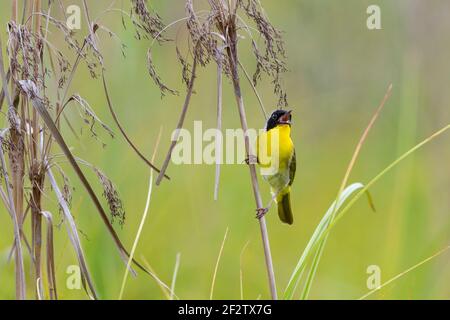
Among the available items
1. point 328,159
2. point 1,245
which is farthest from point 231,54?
point 328,159

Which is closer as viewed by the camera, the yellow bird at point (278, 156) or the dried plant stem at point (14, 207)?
the dried plant stem at point (14, 207)

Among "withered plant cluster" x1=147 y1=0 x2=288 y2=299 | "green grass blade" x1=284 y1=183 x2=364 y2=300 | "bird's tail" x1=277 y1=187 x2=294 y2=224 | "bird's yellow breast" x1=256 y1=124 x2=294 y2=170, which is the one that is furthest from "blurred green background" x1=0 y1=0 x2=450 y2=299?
"withered plant cluster" x1=147 y1=0 x2=288 y2=299

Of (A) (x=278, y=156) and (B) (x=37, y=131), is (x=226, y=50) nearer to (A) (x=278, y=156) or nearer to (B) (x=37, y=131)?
(B) (x=37, y=131)

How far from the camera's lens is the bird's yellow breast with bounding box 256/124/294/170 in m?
2.48

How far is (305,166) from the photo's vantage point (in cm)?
340

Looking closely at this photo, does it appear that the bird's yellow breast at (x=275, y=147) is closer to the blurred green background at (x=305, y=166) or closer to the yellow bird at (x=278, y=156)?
Answer: the yellow bird at (x=278, y=156)

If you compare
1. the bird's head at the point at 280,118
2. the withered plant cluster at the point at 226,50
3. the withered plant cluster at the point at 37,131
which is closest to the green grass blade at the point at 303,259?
the withered plant cluster at the point at 226,50

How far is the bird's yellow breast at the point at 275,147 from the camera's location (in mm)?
2484

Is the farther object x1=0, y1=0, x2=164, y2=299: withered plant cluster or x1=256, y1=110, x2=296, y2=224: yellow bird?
x1=256, y1=110, x2=296, y2=224: yellow bird

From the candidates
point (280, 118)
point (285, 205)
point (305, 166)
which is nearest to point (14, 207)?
point (280, 118)

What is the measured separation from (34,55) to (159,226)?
4.72 feet

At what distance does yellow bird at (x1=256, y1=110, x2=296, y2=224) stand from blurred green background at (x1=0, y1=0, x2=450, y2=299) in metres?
0.16

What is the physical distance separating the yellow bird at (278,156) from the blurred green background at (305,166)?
16 centimetres

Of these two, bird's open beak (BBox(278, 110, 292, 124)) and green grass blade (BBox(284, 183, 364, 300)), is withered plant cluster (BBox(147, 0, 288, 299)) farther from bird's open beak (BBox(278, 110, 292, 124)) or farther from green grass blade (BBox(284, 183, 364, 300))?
bird's open beak (BBox(278, 110, 292, 124))
